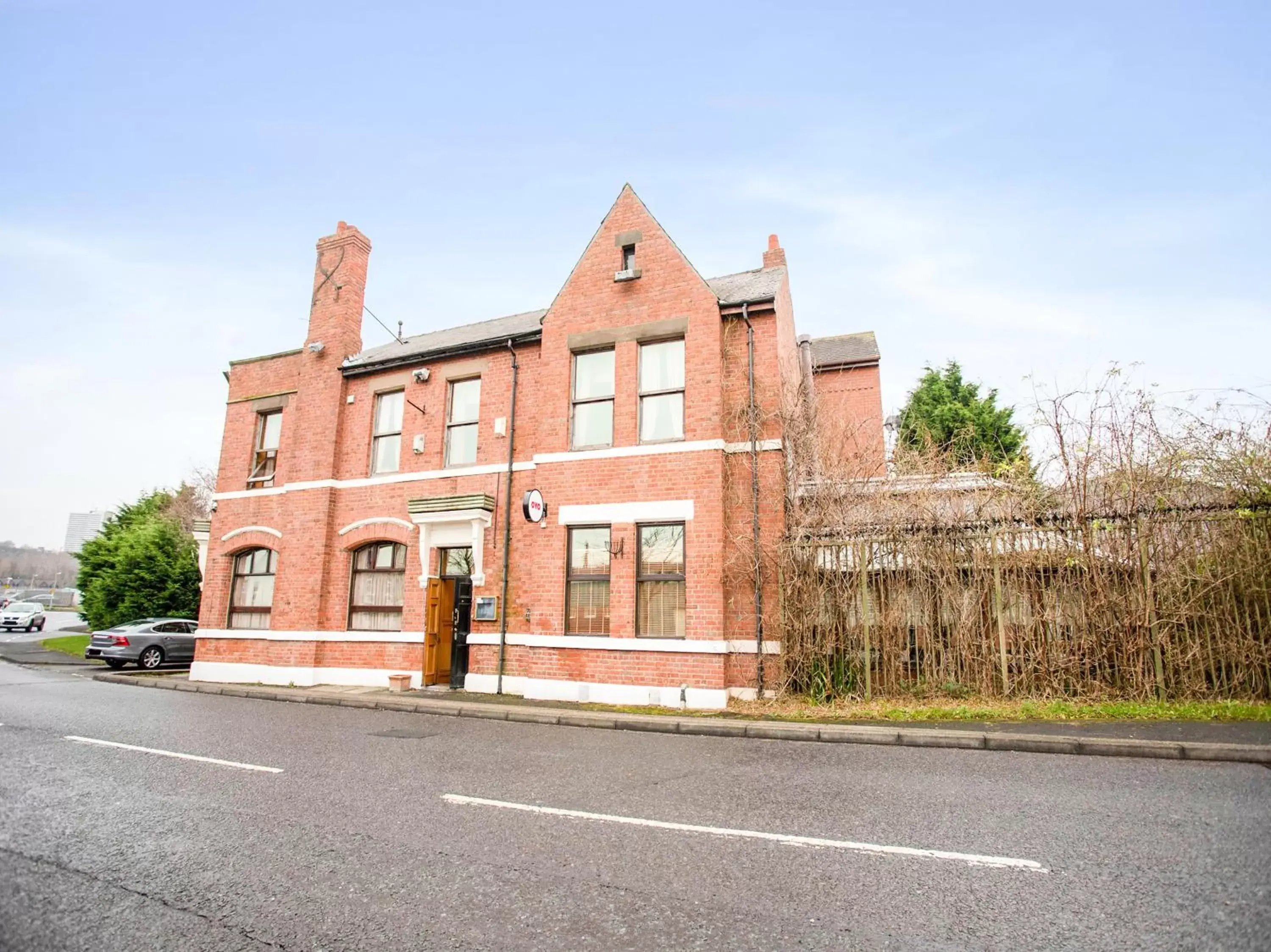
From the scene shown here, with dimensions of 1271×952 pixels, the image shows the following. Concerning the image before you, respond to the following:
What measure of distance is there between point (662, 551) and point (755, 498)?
6.31 ft

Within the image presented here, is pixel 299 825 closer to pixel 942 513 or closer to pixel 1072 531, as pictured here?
pixel 942 513

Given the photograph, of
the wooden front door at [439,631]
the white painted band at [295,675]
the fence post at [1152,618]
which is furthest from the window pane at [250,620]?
the fence post at [1152,618]

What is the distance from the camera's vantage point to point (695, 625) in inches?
461

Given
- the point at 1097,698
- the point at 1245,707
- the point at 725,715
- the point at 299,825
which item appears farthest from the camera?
the point at 725,715

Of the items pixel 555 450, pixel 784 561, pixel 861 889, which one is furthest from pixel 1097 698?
pixel 555 450

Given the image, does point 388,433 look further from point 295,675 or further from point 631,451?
point 631,451

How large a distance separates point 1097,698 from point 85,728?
44.8 ft

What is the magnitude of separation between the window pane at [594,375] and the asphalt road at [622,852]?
7.82m

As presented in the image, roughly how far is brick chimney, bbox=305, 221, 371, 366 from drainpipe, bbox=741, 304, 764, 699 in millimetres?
10398

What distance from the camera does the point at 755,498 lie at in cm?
1213

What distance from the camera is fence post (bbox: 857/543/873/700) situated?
10.7 meters

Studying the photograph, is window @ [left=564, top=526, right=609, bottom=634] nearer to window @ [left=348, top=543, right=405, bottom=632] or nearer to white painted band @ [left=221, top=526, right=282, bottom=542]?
window @ [left=348, top=543, right=405, bottom=632]

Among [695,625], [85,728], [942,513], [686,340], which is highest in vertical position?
[686,340]

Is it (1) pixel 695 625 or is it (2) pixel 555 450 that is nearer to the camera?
(1) pixel 695 625
